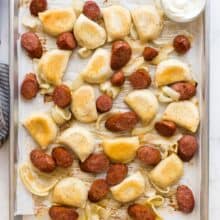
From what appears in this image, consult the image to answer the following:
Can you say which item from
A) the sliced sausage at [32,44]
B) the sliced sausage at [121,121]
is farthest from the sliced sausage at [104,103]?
the sliced sausage at [32,44]

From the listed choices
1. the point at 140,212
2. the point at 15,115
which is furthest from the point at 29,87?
the point at 140,212

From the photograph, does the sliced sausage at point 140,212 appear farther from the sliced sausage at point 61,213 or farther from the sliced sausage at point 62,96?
the sliced sausage at point 62,96

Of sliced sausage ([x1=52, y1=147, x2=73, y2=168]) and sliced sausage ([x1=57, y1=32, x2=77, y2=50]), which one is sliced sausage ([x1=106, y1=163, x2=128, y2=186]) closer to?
sliced sausage ([x1=52, y1=147, x2=73, y2=168])

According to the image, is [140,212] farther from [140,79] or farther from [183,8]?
[183,8]

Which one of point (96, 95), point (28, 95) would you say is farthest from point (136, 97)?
point (28, 95)

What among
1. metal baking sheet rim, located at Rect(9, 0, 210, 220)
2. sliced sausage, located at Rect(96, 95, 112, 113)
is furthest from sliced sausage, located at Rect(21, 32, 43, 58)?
sliced sausage, located at Rect(96, 95, 112, 113)
